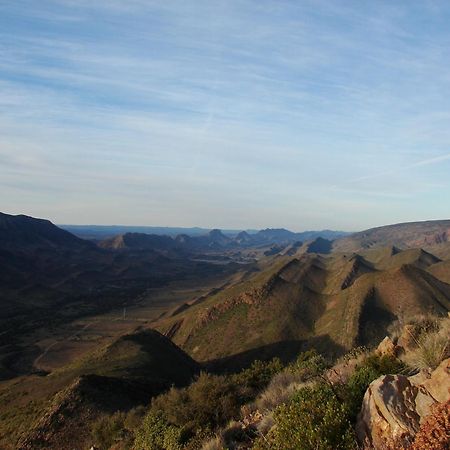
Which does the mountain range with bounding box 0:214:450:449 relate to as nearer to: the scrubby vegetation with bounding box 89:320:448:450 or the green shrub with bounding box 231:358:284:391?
the scrubby vegetation with bounding box 89:320:448:450

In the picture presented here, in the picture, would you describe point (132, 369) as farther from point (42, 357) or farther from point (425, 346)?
point (425, 346)

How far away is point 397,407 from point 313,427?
5.51 ft

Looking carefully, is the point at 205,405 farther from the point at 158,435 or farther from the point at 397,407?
the point at 397,407

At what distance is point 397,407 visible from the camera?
877 centimetres

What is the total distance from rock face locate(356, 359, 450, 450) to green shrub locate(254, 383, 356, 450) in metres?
0.41

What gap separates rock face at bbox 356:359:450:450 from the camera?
823cm

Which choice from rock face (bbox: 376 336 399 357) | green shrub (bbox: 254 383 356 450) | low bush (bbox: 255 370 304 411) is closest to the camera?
green shrub (bbox: 254 383 356 450)

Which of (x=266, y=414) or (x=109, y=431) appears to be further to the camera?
(x=109, y=431)

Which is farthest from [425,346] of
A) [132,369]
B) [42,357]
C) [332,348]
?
[42,357]

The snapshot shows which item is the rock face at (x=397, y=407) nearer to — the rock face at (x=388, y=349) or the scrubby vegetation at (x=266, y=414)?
the scrubby vegetation at (x=266, y=414)

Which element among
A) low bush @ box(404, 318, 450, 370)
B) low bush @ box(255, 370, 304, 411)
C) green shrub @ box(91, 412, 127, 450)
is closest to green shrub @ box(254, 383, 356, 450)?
low bush @ box(404, 318, 450, 370)

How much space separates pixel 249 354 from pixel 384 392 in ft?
192

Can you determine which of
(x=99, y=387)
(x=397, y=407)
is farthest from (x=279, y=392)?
(x=99, y=387)

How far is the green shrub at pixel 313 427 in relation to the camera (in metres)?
8.73
